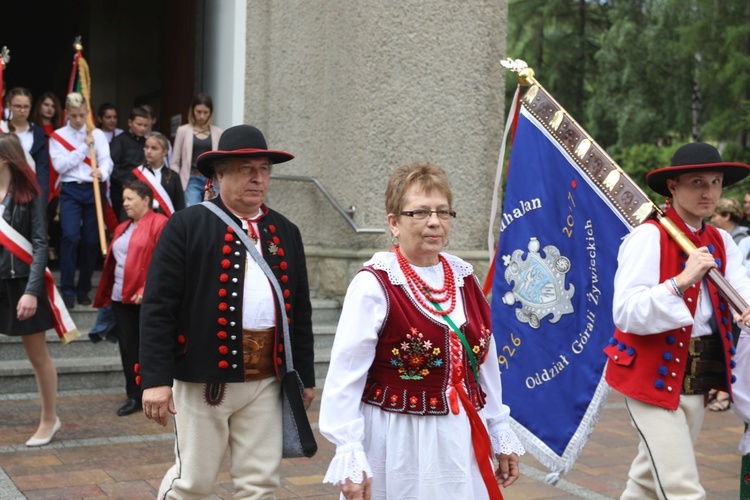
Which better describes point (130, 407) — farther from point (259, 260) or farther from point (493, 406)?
point (493, 406)

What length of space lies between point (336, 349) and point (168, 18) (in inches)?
351

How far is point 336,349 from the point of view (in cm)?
308

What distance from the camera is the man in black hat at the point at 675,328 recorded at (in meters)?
3.72

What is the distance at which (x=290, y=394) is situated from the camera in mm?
3859

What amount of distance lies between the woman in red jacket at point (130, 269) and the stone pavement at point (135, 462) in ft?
1.45

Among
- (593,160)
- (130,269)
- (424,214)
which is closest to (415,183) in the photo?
(424,214)

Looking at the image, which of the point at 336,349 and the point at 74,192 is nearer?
the point at 336,349

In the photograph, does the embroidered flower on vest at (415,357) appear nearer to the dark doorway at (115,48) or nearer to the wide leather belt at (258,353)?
the wide leather belt at (258,353)

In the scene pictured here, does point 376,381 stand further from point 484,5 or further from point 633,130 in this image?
point 633,130

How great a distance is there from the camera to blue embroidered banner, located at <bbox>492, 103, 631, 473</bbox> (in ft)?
15.0

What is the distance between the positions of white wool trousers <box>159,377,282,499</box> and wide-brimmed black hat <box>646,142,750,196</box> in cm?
190

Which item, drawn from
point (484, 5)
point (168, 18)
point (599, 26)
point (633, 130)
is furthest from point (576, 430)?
point (599, 26)

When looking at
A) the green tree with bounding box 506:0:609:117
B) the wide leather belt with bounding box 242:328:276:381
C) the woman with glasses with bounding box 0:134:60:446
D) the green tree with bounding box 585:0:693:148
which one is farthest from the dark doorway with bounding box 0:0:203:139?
the green tree with bounding box 585:0:693:148

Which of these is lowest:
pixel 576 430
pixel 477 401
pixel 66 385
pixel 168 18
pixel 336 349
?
pixel 66 385
